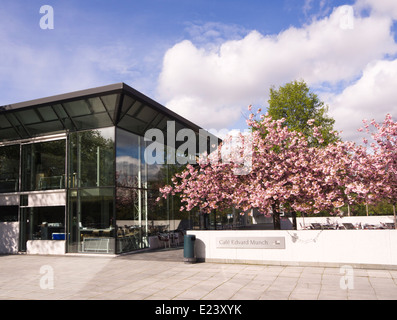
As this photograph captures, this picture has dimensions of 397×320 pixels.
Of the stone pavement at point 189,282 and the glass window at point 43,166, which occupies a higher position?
the glass window at point 43,166

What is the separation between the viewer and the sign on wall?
12406 mm

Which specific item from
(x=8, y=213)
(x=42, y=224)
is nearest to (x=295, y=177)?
(x=42, y=224)

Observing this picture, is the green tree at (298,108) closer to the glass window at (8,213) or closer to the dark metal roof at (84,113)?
the dark metal roof at (84,113)

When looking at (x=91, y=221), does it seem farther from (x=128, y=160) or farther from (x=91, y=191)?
(x=128, y=160)

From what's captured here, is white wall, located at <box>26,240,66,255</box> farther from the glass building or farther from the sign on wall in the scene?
the sign on wall

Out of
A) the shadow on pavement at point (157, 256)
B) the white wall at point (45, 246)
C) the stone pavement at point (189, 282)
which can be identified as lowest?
the shadow on pavement at point (157, 256)

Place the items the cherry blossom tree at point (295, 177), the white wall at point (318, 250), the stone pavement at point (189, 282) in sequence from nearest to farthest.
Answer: the stone pavement at point (189, 282), the white wall at point (318, 250), the cherry blossom tree at point (295, 177)

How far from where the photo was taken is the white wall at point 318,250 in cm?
1107

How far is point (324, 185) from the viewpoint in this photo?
13.6 metres

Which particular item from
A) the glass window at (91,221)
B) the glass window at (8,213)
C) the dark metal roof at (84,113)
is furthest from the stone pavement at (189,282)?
the dark metal roof at (84,113)

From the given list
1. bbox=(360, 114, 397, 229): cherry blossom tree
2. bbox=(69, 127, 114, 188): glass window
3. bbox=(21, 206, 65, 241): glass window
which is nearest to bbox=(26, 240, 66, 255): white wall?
bbox=(21, 206, 65, 241): glass window

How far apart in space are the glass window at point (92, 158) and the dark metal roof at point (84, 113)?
1.63 feet

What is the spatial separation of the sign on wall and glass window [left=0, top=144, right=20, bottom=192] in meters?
12.9
